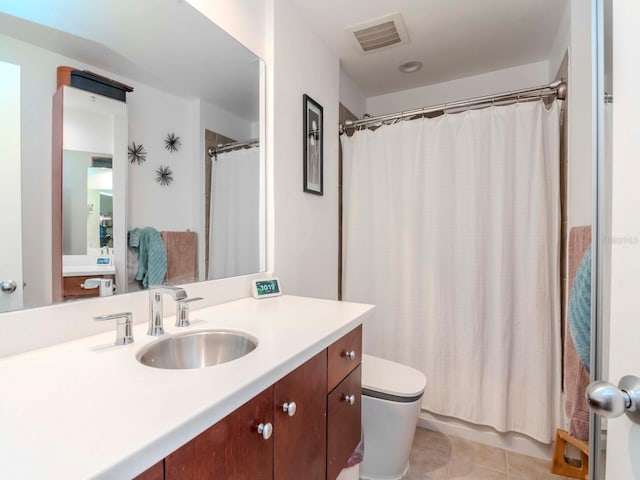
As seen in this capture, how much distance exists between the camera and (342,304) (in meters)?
A: 1.30

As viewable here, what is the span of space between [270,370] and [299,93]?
151cm

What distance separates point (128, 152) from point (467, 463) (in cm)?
212

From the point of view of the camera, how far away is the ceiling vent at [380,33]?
1734 mm

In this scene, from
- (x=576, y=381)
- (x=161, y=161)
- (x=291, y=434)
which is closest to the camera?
(x=291, y=434)

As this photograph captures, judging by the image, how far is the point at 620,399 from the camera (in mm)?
441

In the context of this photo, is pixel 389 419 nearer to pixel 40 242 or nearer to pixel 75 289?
pixel 75 289

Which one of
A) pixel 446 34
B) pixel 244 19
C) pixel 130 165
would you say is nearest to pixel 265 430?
pixel 130 165

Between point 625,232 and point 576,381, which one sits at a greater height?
point 625,232

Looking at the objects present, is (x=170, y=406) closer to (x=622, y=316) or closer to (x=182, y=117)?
(x=622, y=316)

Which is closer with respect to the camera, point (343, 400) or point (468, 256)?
point (343, 400)

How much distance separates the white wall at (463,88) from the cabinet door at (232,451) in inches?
96.9

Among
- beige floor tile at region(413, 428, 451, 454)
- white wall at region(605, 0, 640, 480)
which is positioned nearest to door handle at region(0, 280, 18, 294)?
white wall at region(605, 0, 640, 480)

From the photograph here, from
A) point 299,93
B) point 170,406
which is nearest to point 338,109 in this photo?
point 299,93

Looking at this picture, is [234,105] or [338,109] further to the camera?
[338,109]
